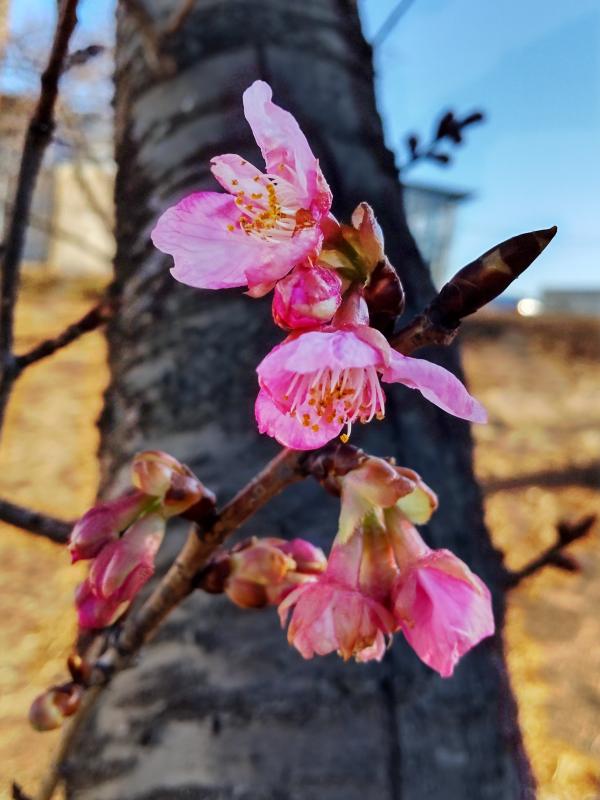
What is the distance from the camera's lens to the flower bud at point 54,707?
0.48m

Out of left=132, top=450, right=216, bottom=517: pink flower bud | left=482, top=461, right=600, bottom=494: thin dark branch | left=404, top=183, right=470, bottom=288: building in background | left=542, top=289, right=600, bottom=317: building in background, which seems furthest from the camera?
left=542, top=289, right=600, bottom=317: building in background

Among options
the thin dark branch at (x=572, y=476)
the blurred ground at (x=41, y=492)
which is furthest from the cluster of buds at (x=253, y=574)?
the thin dark branch at (x=572, y=476)

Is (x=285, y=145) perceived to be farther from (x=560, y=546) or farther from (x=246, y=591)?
(x=560, y=546)

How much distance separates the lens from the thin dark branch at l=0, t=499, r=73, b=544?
600 mm

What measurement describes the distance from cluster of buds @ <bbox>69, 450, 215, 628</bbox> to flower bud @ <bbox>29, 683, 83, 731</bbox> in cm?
10

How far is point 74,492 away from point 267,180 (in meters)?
2.74

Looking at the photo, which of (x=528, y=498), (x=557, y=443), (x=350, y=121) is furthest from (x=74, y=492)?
(x=350, y=121)

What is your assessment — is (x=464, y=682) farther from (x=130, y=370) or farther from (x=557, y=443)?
(x=557, y=443)

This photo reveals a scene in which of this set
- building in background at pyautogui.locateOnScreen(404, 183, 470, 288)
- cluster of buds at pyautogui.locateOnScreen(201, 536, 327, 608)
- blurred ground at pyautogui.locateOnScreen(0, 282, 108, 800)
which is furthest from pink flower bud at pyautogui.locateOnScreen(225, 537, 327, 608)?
building in background at pyautogui.locateOnScreen(404, 183, 470, 288)

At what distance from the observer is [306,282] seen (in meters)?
0.31

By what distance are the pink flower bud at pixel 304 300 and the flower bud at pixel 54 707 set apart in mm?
318

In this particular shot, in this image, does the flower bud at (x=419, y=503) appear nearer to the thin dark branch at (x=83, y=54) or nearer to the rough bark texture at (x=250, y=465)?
the rough bark texture at (x=250, y=465)

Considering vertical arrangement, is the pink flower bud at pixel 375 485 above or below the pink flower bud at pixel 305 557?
above

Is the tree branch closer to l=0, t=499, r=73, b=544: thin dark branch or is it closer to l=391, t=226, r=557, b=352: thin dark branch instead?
l=391, t=226, r=557, b=352: thin dark branch
